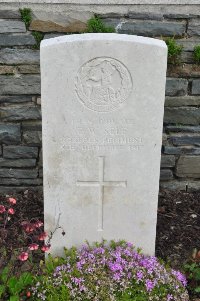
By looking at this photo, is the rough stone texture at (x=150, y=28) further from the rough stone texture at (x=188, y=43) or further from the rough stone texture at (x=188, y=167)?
the rough stone texture at (x=188, y=167)

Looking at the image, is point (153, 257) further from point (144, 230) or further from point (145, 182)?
point (145, 182)

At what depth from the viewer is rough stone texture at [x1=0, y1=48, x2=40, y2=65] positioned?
367cm

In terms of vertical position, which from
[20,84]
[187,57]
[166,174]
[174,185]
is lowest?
[174,185]

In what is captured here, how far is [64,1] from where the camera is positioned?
11.7ft

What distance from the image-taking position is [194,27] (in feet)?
12.1

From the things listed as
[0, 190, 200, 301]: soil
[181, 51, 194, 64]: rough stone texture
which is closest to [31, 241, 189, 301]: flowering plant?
[0, 190, 200, 301]: soil

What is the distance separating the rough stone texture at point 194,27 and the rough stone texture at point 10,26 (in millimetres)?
1252

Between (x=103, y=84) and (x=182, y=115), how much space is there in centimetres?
131

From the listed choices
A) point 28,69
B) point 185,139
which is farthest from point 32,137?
point 185,139

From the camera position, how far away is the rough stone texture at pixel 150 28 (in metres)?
3.64

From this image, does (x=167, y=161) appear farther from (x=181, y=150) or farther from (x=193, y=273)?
(x=193, y=273)

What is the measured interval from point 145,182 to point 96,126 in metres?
0.48

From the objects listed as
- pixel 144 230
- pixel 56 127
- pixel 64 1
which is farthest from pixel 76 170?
pixel 64 1

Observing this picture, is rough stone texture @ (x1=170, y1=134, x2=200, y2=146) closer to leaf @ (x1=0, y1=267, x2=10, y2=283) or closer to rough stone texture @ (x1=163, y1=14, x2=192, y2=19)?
rough stone texture @ (x1=163, y1=14, x2=192, y2=19)
